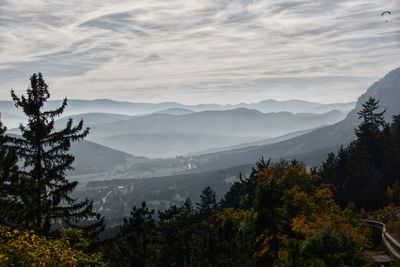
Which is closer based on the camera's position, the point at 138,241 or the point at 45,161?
the point at 45,161

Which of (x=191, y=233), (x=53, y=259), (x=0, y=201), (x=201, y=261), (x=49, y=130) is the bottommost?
(x=191, y=233)

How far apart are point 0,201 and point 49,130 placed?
5.57m

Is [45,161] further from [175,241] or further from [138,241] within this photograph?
[175,241]

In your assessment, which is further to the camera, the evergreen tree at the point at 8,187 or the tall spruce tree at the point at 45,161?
the tall spruce tree at the point at 45,161

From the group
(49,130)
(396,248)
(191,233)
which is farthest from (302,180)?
(49,130)

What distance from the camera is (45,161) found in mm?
29797

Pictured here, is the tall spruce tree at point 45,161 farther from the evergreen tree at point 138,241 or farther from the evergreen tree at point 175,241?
the evergreen tree at point 175,241

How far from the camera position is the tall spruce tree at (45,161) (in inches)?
1126

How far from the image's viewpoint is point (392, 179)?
9706 cm

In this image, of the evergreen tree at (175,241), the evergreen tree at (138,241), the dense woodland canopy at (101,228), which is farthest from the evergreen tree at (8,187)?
the evergreen tree at (175,241)

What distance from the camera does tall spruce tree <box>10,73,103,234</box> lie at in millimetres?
28594

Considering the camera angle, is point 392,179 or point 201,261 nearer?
point 201,261

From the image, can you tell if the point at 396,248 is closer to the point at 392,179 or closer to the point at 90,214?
the point at 90,214

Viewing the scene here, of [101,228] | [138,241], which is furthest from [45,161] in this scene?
[138,241]
